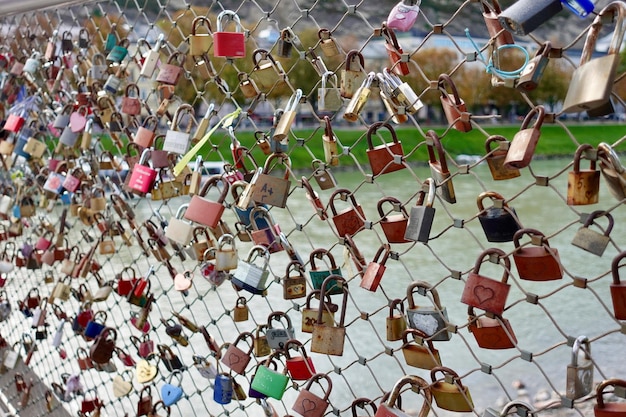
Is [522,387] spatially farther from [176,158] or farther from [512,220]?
[512,220]

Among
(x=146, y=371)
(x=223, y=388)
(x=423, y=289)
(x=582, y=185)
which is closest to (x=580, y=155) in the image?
(x=582, y=185)

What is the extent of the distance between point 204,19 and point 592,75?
64 centimetres

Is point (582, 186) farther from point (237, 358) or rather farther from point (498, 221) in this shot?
point (237, 358)

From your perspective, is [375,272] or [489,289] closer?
[489,289]

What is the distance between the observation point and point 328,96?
2.90ft

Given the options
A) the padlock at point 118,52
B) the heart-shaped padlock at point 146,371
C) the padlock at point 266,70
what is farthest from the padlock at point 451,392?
the padlock at point 118,52

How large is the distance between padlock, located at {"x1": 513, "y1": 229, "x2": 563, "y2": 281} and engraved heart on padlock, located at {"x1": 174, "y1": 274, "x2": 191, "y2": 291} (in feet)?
2.12

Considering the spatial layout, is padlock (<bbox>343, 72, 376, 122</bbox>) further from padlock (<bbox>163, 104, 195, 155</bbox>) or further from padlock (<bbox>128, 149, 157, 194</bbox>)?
padlock (<bbox>128, 149, 157, 194</bbox>)

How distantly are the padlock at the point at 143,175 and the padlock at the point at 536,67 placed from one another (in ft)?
2.36

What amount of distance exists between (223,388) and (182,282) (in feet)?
0.66

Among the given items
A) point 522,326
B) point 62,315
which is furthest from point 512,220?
point 522,326

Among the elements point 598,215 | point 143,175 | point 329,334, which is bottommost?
point 329,334

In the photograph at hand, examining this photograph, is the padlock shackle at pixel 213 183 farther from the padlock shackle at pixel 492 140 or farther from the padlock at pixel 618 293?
the padlock at pixel 618 293

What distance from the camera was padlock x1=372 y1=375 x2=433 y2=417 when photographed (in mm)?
753
